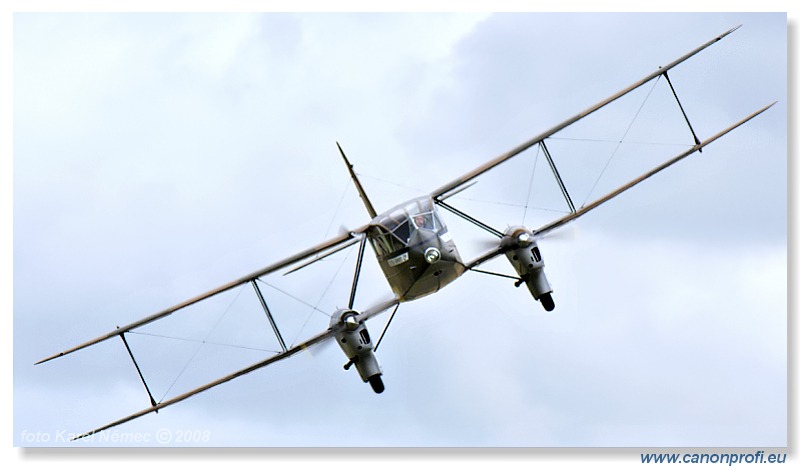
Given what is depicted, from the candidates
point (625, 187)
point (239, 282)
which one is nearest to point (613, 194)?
point (625, 187)

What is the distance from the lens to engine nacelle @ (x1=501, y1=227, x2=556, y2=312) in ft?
194

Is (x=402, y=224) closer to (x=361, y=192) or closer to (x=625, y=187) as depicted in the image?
(x=361, y=192)

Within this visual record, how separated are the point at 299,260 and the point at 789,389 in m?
17.8

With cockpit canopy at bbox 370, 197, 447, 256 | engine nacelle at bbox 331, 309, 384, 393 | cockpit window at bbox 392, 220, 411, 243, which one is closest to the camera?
cockpit window at bbox 392, 220, 411, 243

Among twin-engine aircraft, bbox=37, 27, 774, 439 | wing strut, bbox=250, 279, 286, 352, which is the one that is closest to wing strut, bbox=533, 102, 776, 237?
twin-engine aircraft, bbox=37, 27, 774, 439

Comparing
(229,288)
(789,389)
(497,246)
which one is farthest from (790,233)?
(229,288)

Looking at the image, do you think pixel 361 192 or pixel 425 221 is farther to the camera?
pixel 361 192

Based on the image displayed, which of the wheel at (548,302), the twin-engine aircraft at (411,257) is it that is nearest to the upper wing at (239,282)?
the twin-engine aircraft at (411,257)

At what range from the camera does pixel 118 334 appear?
186ft

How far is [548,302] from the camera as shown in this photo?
60312mm

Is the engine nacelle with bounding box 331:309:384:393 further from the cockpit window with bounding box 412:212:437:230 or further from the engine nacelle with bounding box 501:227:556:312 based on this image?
the engine nacelle with bounding box 501:227:556:312

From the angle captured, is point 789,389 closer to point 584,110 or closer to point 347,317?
point 584,110

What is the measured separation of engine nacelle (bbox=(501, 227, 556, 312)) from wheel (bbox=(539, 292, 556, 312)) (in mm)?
128

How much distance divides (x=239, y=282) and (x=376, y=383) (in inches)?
265
